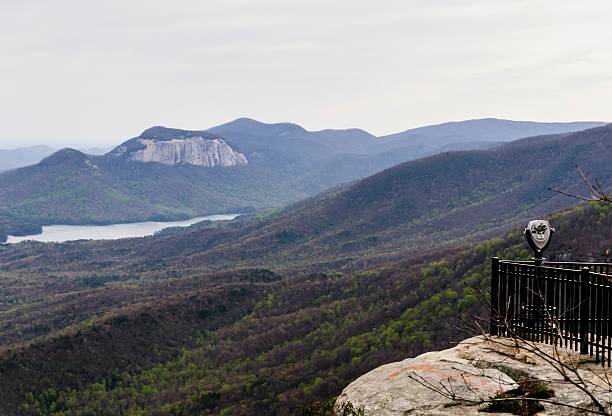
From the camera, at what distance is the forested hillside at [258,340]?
168 ft

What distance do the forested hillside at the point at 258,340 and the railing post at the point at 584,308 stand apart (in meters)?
31.6

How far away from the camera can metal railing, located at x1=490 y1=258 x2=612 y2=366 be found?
10.2m

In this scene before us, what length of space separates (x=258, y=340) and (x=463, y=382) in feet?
198

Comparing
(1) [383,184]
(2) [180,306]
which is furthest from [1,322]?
(1) [383,184]

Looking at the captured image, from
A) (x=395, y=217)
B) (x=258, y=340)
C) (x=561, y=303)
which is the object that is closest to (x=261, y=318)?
(x=258, y=340)

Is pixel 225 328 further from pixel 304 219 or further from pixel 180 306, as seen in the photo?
pixel 304 219

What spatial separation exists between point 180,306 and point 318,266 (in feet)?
153

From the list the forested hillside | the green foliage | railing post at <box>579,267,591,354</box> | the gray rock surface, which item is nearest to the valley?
the forested hillside

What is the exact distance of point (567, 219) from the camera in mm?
64375

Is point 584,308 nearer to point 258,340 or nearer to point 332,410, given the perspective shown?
point 332,410

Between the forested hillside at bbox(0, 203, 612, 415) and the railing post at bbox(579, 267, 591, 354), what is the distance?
31643 mm

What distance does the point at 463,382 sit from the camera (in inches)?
398

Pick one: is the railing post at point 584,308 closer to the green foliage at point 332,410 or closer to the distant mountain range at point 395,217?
the green foliage at point 332,410

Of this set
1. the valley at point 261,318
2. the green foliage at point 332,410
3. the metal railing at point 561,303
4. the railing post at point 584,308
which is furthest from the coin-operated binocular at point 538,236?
the green foliage at point 332,410
